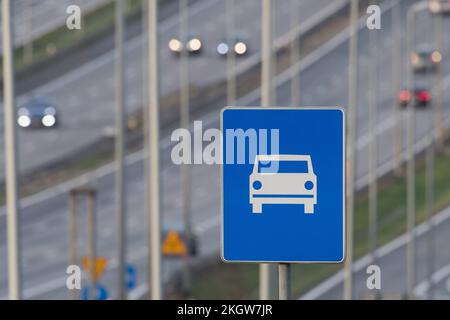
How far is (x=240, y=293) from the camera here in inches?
2923

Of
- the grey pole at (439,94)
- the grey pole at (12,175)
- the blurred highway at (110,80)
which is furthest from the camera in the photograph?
the blurred highway at (110,80)

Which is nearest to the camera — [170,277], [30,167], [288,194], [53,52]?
[288,194]

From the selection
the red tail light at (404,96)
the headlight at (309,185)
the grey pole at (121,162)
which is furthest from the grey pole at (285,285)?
the red tail light at (404,96)

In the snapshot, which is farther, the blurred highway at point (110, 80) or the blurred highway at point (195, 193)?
the blurred highway at point (110, 80)

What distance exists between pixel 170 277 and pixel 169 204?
22.9 m

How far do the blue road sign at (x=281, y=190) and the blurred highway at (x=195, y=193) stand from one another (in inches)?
2436

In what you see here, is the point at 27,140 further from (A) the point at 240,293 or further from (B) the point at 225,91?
(A) the point at 240,293

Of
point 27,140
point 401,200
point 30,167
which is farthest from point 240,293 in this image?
point 27,140

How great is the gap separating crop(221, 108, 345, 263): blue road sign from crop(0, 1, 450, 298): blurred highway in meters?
61.9

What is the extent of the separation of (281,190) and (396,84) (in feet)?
350

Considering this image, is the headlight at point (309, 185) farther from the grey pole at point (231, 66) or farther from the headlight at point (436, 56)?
the headlight at point (436, 56)

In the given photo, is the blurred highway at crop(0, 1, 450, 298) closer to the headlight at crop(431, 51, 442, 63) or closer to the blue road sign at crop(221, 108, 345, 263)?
the headlight at crop(431, 51, 442, 63)

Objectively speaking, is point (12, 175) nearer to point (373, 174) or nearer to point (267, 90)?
point (267, 90)

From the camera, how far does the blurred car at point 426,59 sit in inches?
4609
